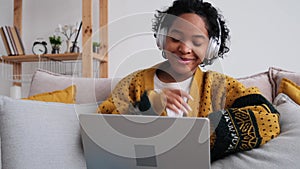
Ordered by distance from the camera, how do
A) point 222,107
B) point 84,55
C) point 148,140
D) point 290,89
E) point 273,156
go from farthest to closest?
point 84,55 < point 290,89 < point 222,107 < point 273,156 < point 148,140

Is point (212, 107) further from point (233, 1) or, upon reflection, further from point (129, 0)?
point (129, 0)

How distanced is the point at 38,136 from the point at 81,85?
275mm

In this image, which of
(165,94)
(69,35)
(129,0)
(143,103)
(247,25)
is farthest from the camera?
(69,35)

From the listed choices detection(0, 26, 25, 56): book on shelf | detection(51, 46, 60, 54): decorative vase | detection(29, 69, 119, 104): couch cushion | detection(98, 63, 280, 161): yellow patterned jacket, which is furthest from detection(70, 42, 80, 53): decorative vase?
detection(98, 63, 280, 161): yellow patterned jacket

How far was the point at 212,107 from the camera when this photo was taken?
1.04 metres

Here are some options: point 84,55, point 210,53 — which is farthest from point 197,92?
point 84,55

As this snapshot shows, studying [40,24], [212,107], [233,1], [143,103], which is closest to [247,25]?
[233,1]

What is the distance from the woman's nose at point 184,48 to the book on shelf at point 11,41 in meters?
2.07

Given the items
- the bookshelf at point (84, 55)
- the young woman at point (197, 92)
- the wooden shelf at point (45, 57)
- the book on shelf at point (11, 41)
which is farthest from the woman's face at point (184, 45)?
the book on shelf at point (11, 41)

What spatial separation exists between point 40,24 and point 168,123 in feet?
8.11

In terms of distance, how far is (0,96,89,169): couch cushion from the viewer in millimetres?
833

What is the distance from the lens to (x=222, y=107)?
3.43ft

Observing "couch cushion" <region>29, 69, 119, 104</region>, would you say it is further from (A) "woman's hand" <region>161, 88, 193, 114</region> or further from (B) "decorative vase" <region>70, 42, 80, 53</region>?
(B) "decorative vase" <region>70, 42, 80, 53</region>

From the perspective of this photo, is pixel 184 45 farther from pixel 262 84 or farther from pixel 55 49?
pixel 55 49
